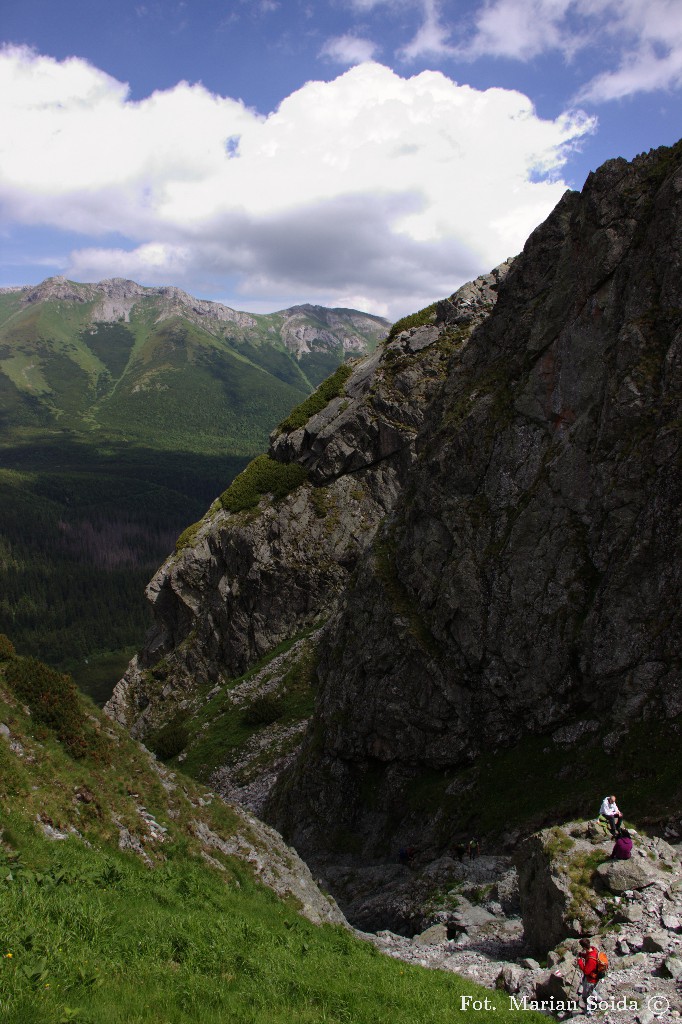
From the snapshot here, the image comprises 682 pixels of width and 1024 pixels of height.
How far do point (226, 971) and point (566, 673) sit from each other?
21669 millimetres

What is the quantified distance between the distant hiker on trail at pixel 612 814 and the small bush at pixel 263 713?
36.0 metres

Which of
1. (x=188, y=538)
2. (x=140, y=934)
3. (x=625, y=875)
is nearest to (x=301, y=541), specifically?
(x=188, y=538)

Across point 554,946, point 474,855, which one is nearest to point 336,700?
point 474,855

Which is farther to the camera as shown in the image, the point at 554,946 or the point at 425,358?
the point at 425,358

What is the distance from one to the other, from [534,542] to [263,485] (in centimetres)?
4191

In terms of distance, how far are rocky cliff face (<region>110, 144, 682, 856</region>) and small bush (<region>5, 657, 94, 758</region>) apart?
19222 millimetres

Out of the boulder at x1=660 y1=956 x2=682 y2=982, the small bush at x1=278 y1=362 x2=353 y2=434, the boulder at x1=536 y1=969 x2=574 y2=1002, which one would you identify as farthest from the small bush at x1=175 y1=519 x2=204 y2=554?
the boulder at x1=660 y1=956 x2=682 y2=982

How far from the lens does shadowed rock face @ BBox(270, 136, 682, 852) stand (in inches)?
1039

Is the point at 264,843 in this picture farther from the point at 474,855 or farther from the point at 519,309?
the point at 519,309

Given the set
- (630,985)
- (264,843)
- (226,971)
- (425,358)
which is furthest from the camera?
(425,358)

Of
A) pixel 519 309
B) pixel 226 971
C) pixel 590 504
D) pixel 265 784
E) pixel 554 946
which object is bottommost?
pixel 265 784

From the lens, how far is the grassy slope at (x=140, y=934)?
8742 millimetres

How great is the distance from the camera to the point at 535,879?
18.1m

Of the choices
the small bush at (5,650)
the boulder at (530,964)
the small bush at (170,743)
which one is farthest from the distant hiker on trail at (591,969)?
the small bush at (170,743)
